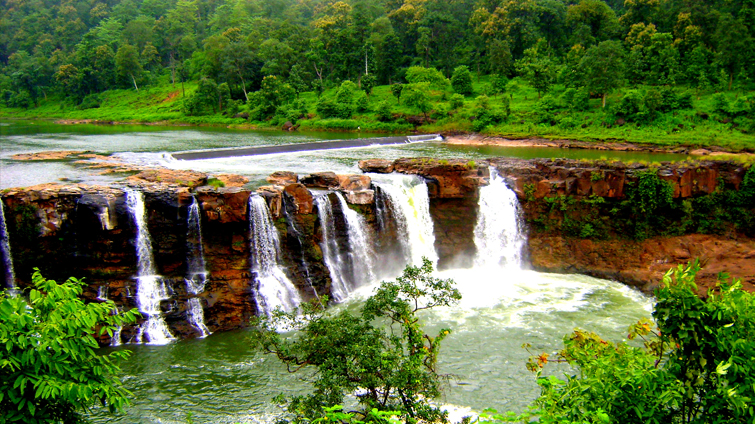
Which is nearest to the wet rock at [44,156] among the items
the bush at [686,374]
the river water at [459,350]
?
the river water at [459,350]

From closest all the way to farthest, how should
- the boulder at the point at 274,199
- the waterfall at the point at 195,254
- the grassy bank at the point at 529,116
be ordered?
the waterfall at the point at 195,254 < the boulder at the point at 274,199 < the grassy bank at the point at 529,116

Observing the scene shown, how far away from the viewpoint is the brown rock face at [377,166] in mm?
25634

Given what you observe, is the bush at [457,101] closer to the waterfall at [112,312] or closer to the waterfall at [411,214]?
the waterfall at [411,214]

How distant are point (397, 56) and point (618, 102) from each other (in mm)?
29382

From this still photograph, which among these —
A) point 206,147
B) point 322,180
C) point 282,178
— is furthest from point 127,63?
point 322,180

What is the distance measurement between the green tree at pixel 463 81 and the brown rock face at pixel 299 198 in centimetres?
4400

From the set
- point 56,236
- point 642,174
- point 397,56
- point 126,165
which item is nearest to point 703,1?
point 397,56

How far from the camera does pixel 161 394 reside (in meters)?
13.7

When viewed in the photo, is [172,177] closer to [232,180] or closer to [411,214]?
[232,180]

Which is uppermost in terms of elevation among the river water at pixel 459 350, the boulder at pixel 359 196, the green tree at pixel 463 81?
the green tree at pixel 463 81

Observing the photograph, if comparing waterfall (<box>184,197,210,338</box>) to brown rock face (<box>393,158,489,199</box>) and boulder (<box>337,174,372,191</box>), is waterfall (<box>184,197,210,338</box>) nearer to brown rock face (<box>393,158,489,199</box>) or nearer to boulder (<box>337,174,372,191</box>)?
boulder (<box>337,174,372,191</box>)

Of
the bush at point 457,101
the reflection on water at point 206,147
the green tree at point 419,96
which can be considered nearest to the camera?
the reflection on water at point 206,147

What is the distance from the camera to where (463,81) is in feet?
198

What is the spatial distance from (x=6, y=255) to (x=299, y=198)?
9.42 metres
